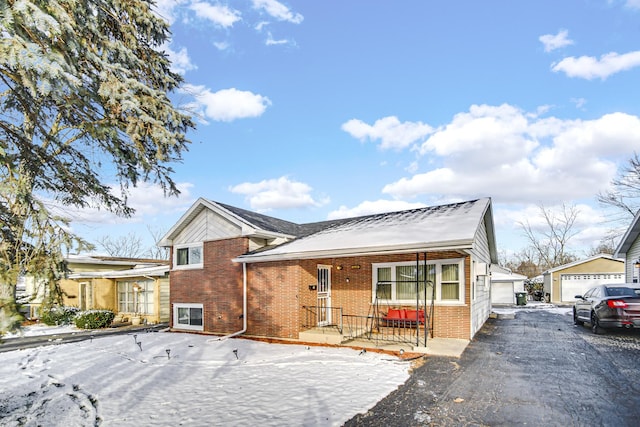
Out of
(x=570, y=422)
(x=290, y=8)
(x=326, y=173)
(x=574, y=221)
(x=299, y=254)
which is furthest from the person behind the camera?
(x=574, y=221)

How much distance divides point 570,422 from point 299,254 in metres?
7.26

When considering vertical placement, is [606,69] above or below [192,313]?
above

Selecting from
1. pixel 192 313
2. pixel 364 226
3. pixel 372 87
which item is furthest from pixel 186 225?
pixel 372 87

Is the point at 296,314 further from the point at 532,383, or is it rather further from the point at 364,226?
the point at 532,383

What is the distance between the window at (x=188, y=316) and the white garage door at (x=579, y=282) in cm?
2825

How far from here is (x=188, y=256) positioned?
47.2ft

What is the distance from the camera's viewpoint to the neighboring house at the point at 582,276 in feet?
91.8

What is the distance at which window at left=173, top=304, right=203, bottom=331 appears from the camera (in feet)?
45.1

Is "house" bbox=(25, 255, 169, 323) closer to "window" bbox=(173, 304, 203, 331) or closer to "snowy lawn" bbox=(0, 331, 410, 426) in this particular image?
"window" bbox=(173, 304, 203, 331)

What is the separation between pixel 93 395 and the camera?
6.45 metres

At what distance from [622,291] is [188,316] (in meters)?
14.6

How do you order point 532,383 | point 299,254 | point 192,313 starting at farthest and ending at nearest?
point 192,313 → point 299,254 → point 532,383

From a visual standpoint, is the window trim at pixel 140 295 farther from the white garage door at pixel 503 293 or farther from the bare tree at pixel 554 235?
the bare tree at pixel 554 235

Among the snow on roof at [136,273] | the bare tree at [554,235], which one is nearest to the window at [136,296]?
the snow on roof at [136,273]
